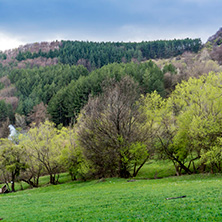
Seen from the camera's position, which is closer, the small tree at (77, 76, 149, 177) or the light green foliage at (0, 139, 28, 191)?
the small tree at (77, 76, 149, 177)

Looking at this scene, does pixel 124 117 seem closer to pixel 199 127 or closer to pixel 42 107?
pixel 199 127

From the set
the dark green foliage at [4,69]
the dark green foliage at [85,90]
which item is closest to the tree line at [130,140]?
the dark green foliage at [85,90]

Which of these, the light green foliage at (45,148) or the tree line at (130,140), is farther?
the light green foliage at (45,148)

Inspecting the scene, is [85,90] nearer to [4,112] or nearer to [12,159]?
[4,112]

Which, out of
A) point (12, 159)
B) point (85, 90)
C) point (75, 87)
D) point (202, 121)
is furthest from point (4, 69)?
point (202, 121)

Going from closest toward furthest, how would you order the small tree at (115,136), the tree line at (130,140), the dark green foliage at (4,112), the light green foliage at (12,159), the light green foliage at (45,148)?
the tree line at (130,140) < the small tree at (115,136) < the light green foliage at (12,159) < the light green foliage at (45,148) < the dark green foliage at (4,112)

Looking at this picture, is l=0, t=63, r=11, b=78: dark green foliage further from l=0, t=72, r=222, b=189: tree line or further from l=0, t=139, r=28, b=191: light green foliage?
l=0, t=72, r=222, b=189: tree line

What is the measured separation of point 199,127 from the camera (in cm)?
2938

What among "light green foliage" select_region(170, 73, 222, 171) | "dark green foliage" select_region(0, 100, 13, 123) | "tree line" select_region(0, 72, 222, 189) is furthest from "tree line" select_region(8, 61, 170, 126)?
"light green foliage" select_region(170, 73, 222, 171)

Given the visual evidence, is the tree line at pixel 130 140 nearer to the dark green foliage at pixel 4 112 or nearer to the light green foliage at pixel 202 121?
the light green foliage at pixel 202 121

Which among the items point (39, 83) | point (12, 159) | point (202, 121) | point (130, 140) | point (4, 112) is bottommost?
point (12, 159)

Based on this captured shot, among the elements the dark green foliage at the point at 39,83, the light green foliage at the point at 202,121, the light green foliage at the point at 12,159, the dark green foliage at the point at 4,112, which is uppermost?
the dark green foliage at the point at 39,83

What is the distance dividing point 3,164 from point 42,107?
7015cm

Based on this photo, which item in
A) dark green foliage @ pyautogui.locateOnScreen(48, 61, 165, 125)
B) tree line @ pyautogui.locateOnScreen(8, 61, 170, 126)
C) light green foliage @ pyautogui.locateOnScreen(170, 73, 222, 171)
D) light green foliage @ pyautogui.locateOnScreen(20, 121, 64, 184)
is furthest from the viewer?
tree line @ pyautogui.locateOnScreen(8, 61, 170, 126)
